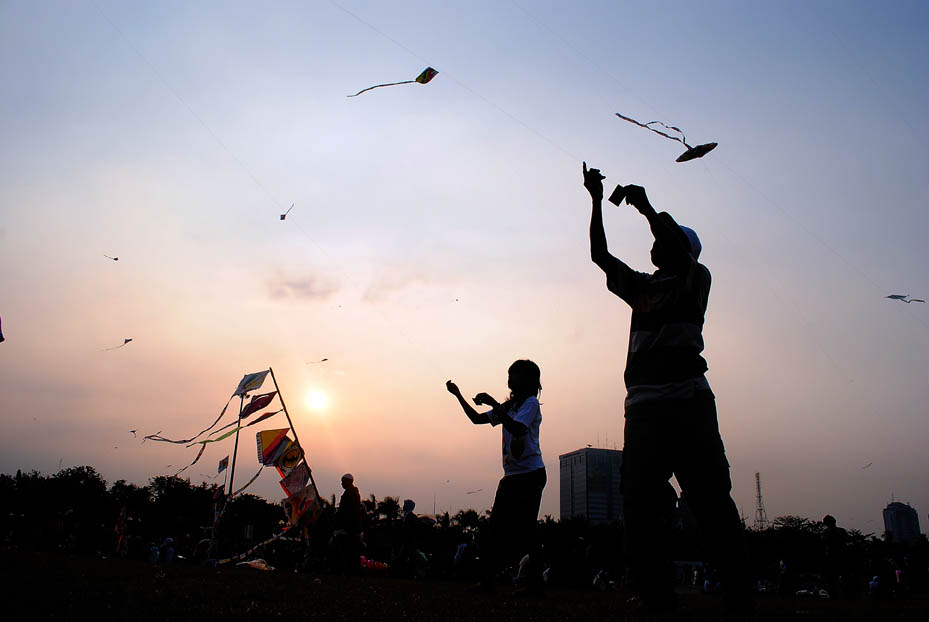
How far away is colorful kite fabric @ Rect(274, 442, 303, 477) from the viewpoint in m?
16.6

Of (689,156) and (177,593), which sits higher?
(689,156)

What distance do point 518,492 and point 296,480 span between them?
472 inches

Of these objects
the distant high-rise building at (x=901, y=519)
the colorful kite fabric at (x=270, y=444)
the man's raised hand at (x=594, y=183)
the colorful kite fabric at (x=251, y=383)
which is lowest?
the distant high-rise building at (x=901, y=519)

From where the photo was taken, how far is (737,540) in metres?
3.70

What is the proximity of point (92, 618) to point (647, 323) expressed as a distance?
3.05 meters

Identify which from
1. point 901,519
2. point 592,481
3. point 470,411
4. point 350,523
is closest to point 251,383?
point 350,523

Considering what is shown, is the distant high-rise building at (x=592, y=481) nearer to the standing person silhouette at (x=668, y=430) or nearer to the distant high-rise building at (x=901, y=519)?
the distant high-rise building at (x=901, y=519)

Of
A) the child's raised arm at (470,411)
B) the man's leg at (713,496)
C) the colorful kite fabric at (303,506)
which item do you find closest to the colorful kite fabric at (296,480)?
the colorful kite fabric at (303,506)

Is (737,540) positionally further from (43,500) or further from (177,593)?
(43,500)

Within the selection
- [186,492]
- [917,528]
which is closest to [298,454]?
[186,492]

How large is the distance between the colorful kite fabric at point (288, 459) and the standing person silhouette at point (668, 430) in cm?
1391

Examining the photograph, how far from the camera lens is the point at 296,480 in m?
16.5

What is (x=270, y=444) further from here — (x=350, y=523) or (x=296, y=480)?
(x=350, y=523)

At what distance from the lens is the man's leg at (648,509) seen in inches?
146
